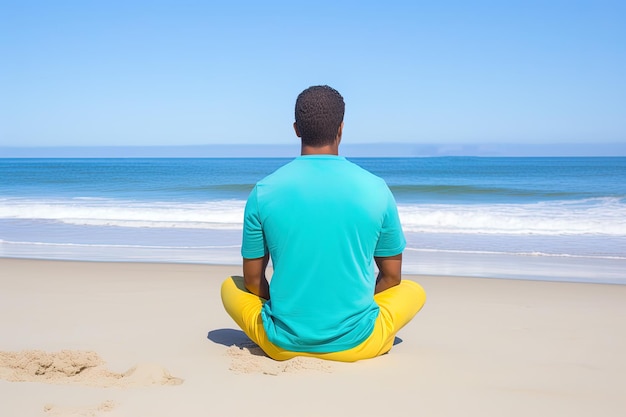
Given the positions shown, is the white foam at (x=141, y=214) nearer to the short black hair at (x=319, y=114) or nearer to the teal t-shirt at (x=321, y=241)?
the teal t-shirt at (x=321, y=241)

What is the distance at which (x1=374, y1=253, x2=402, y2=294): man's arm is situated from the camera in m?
3.94

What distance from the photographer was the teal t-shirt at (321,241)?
3.57m

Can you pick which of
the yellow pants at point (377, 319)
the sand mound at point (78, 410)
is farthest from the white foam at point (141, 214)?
the sand mound at point (78, 410)

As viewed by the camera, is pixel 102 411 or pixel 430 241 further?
pixel 430 241

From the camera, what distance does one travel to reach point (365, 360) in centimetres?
395

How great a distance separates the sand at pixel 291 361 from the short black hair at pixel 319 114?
48.6 inches

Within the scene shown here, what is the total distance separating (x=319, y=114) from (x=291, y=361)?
1.36 meters

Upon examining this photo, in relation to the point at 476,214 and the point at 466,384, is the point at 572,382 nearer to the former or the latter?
the point at 466,384

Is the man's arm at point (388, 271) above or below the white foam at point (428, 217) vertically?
above

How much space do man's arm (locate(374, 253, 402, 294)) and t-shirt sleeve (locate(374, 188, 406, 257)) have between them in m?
0.10

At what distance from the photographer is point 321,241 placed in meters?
3.59

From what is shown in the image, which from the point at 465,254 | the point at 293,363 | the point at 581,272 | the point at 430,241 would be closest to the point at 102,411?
the point at 293,363

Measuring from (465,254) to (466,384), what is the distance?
652 cm

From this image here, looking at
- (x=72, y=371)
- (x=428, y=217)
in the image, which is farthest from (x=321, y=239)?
(x=428, y=217)
